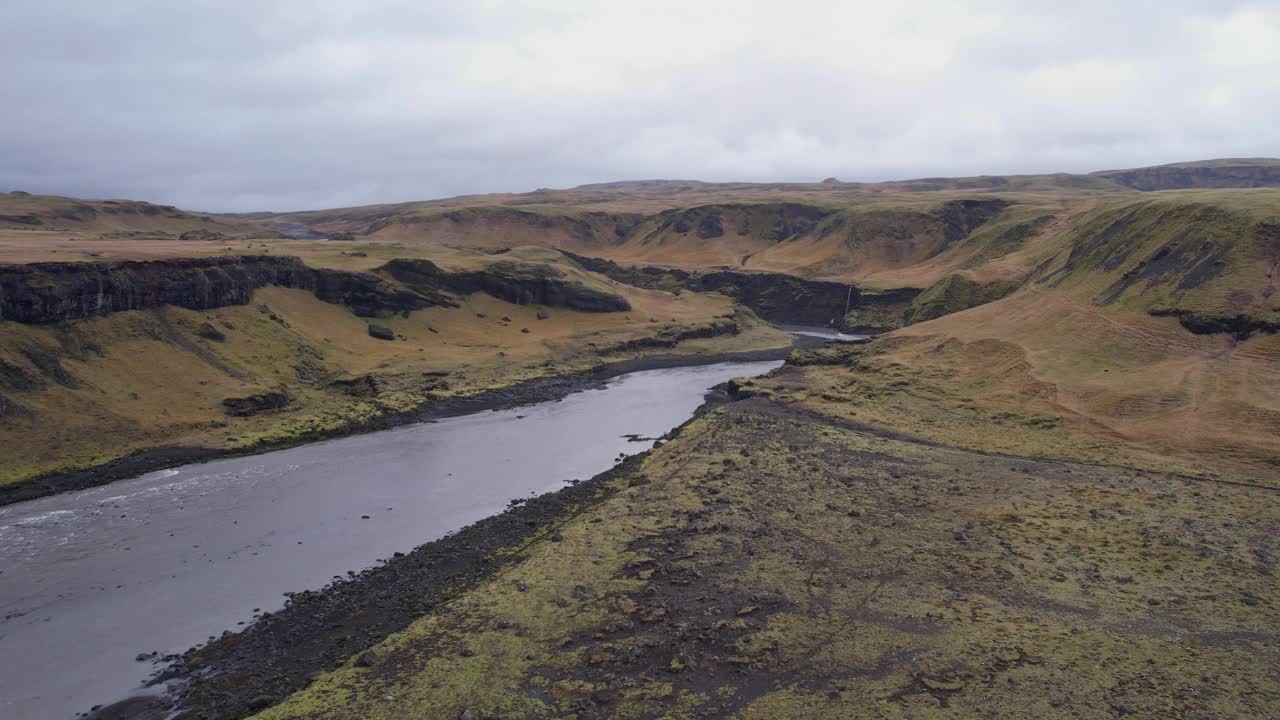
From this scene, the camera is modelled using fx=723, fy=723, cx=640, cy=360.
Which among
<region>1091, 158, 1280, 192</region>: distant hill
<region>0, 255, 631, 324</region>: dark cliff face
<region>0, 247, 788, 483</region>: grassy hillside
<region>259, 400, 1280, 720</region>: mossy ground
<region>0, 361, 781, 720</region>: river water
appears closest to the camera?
<region>259, 400, 1280, 720</region>: mossy ground

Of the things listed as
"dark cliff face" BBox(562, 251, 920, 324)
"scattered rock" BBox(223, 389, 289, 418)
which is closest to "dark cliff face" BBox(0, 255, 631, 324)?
"scattered rock" BBox(223, 389, 289, 418)

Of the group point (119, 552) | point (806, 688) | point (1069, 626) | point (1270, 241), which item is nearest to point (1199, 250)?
point (1270, 241)

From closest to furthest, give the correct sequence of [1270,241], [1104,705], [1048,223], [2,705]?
[1104,705] → [2,705] → [1270,241] → [1048,223]

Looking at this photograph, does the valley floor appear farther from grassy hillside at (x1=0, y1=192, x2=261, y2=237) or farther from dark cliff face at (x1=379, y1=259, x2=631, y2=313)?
grassy hillside at (x1=0, y1=192, x2=261, y2=237)

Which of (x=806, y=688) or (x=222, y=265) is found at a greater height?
(x=222, y=265)

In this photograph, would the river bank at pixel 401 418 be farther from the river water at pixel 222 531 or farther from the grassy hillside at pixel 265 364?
the river water at pixel 222 531

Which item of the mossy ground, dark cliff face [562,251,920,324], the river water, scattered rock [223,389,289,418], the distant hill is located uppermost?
the distant hill

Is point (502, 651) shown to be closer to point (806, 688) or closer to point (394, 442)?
point (806, 688)
